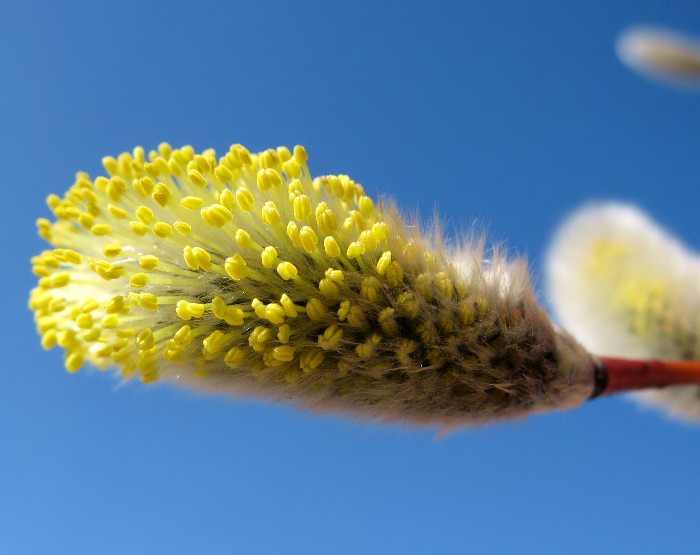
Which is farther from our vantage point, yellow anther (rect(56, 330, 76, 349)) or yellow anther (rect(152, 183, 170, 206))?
yellow anther (rect(56, 330, 76, 349))

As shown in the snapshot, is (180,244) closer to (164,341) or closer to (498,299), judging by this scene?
(164,341)

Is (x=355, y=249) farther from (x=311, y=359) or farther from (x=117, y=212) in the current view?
(x=117, y=212)

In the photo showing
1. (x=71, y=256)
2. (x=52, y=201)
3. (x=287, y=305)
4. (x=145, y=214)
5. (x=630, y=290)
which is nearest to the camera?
(x=287, y=305)

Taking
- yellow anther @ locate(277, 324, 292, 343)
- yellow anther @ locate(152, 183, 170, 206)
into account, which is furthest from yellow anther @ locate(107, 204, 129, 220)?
yellow anther @ locate(277, 324, 292, 343)

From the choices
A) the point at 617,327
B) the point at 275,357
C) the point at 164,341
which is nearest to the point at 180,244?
the point at 164,341

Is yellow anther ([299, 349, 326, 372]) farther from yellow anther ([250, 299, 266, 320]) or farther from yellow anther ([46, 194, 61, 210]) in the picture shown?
yellow anther ([46, 194, 61, 210])

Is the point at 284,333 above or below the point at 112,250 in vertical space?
below

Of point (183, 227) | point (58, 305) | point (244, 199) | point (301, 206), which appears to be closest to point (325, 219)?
point (301, 206)
